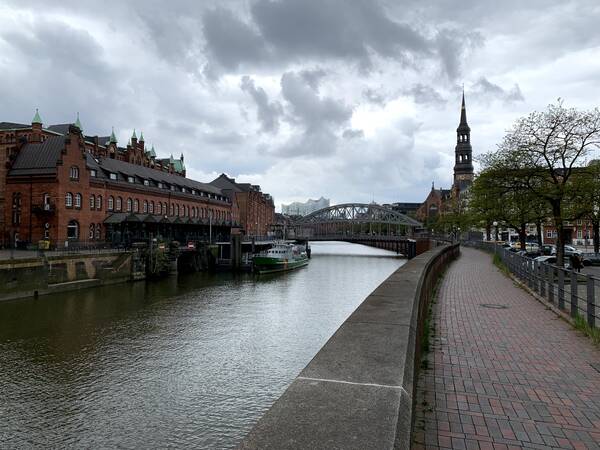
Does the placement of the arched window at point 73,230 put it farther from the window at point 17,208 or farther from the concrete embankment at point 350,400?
the concrete embankment at point 350,400

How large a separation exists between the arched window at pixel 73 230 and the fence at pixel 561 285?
42618mm

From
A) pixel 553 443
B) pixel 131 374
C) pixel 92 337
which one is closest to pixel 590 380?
pixel 553 443

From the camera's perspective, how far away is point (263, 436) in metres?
3.13

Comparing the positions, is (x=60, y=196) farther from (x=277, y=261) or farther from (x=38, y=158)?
(x=277, y=261)

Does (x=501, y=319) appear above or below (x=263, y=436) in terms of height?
below

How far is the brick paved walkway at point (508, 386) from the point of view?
5066mm

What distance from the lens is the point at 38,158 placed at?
4741 centimetres

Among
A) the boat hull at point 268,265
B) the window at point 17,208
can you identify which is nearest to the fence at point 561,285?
the boat hull at point 268,265

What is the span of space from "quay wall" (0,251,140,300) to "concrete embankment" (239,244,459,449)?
3077cm

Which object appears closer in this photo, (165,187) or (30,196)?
(30,196)

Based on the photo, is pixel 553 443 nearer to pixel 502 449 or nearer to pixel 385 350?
pixel 502 449

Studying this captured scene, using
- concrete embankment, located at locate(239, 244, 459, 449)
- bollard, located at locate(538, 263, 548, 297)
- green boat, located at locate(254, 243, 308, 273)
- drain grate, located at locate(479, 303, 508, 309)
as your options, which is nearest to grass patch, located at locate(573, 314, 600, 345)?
drain grate, located at locate(479, 303, 508, 309)

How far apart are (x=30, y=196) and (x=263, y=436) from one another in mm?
51219

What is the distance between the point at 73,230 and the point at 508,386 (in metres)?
48.8
